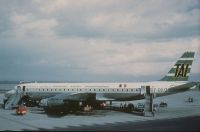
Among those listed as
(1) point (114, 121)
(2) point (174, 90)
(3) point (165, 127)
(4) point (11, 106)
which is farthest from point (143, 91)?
(4) point (11, 106)

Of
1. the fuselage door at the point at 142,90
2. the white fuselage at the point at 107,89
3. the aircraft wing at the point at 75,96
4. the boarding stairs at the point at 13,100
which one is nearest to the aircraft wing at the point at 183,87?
the white fuselage at the point at 107,89

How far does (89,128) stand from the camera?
27016mm

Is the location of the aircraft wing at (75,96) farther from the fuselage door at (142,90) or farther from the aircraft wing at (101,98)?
the fuselage door at (142,90)

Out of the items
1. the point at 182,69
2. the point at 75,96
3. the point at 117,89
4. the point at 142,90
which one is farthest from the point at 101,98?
the point at 182,69

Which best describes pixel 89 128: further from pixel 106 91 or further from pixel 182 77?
pixel 182 77

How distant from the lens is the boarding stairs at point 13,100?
1742 inches

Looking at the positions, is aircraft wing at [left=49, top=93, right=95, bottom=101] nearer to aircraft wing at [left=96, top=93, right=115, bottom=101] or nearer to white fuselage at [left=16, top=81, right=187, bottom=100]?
aircraft wing at [left=96, top=93, right=115, bottom=101]

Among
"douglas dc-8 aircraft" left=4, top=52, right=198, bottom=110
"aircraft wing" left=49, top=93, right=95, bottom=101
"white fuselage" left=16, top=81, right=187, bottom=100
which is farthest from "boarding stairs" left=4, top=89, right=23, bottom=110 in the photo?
"aircraft wing" left=49, top=93, right=95, bottom=101

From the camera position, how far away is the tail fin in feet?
141

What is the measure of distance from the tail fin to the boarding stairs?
2208cm

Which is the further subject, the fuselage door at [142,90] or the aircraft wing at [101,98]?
the fuselage door at [142,90]

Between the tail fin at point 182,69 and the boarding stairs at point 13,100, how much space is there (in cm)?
2208

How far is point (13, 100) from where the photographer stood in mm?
45281

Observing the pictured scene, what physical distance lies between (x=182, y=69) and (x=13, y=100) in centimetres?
2475
